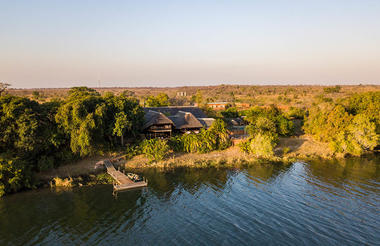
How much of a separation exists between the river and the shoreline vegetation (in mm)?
3762

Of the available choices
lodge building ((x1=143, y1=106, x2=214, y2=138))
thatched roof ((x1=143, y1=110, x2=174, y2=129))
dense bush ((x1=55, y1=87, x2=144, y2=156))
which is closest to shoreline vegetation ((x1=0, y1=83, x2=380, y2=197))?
dense bush ((x1=55, y1=87, x2=144, y2=156))

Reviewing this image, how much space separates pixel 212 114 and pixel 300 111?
72.3 ft

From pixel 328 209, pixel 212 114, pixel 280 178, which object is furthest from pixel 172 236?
pixel 212 114

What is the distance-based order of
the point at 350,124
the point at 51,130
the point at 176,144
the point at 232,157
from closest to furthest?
the point at 51,130 < the point at 232,157 < the point at 176,144 < the point at 350,124

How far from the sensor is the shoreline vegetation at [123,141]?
27.5 metres

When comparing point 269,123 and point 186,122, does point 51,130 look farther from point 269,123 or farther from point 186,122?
point 269,123

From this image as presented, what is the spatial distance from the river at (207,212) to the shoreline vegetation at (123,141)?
3.76 metres

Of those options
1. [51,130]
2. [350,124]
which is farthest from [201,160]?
Answer: [350,124]

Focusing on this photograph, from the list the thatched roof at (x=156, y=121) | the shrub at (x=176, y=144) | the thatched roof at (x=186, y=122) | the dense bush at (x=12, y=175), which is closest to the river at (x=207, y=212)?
the dense bush at (x=12, y=175)

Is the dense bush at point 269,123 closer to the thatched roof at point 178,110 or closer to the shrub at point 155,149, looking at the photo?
the thatched roof at point 178,110

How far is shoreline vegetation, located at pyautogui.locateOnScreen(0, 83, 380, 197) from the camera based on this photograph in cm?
2753

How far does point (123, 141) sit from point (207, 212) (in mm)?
20770

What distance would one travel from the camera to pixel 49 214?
851 inches

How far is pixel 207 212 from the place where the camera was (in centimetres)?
2220
